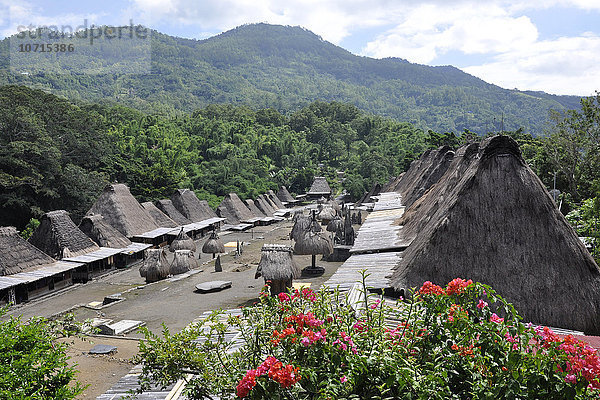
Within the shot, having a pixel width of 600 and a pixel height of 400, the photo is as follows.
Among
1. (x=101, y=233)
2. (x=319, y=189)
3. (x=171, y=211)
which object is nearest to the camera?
(x=101, y=233)

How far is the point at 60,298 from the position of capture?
17734 mm

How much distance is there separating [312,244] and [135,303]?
311 inches

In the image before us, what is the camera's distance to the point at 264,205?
145 ft

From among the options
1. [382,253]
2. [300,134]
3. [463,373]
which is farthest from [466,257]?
[300,134]

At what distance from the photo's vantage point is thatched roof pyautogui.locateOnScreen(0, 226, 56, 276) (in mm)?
16641

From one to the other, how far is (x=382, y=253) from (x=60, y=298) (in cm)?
1429

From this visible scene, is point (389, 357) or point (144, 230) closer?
point (389, 357)

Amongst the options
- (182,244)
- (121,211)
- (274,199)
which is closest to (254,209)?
(274,199)

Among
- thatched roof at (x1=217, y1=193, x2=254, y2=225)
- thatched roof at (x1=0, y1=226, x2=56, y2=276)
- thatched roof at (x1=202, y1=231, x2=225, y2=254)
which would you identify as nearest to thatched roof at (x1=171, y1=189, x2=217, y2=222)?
thatched roof at (x1=217, y1=193, x2=254, y2=225)

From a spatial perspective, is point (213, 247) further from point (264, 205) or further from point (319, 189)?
point (319, 189)

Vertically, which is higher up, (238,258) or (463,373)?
(463,373)

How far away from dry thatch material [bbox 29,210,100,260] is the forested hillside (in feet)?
29.0

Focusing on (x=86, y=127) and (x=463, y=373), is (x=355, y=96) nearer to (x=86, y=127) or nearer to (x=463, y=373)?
(x=86, y=127)

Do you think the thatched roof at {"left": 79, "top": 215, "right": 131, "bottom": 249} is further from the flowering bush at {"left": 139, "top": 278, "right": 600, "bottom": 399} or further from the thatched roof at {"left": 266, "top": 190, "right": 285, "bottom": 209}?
the thatched roof at {"left": 266, "top": 190, "right": 285, "bottom": 209}
